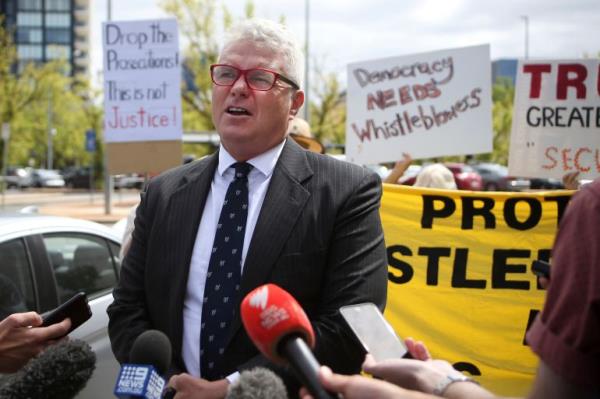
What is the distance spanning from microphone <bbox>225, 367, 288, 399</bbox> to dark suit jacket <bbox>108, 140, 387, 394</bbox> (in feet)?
2.93

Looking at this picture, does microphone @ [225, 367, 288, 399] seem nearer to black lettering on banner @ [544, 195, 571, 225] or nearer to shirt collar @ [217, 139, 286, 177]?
shirt collar @ [217, 139, 286, 177]

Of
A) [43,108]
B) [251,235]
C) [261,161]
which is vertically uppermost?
[43,108]

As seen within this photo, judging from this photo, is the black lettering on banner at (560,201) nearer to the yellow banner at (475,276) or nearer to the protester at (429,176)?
the yellow banner at (475,276)

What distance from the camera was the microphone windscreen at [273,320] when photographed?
4.64ft

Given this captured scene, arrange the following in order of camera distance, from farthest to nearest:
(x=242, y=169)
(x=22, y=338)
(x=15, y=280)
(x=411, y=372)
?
(x=15, y=280), (x=242, y=169), (x=22, y=338), (x=411, y=372)

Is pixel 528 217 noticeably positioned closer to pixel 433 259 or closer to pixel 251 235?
pixel 433 259

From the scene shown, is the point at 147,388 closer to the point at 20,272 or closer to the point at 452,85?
the point at 20,272

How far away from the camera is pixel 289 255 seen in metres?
2.39

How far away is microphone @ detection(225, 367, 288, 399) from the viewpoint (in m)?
1.39

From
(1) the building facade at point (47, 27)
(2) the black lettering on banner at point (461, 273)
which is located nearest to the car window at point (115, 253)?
(2) the black lettering on banner at point (461, 273)

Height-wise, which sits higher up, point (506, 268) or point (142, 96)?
point (142, 96)

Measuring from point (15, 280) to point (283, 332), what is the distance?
3242mm

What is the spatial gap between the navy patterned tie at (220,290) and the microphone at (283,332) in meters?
0.92

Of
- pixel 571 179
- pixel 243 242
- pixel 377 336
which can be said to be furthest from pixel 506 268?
pixel 377 336
